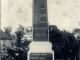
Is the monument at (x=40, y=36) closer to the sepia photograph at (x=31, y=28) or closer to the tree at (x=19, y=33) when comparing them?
the sepia photograph at (x=31, y=28)

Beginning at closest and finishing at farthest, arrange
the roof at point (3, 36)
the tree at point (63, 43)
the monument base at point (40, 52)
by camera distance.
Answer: the monument base at point (40, 52) < the tree at point (63, 43) < the roof at point (3, 36)

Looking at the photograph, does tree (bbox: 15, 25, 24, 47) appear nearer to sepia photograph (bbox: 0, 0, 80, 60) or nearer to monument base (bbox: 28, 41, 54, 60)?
sepia photograph (bbox: 0, 0, 80, 60)

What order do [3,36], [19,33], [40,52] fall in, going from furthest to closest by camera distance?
1. [3,36]
2. [19,33]
3. [40,52]

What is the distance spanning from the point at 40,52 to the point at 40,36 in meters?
0.79

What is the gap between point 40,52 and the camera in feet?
38.7

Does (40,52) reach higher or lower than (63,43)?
higher

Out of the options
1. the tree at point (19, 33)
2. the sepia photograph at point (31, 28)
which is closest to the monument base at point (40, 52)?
the sepia photograph at point (31, 28)

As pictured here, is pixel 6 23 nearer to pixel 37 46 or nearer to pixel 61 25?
pixel 61 25

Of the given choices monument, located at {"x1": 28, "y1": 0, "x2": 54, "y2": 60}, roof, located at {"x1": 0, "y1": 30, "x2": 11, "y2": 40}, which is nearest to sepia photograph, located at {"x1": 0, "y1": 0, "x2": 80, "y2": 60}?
roof, located at {"x1": 0, "y1": 30, "x2": 11, "y2": 40}

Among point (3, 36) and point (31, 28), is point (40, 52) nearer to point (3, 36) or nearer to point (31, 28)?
point (31, 28)

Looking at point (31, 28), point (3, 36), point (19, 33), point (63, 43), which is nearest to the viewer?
point (63, 43)

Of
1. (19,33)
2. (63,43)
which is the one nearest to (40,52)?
(63,43)

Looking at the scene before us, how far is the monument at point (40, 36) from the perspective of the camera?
11766mm

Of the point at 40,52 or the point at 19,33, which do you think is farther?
the point at 19,33
